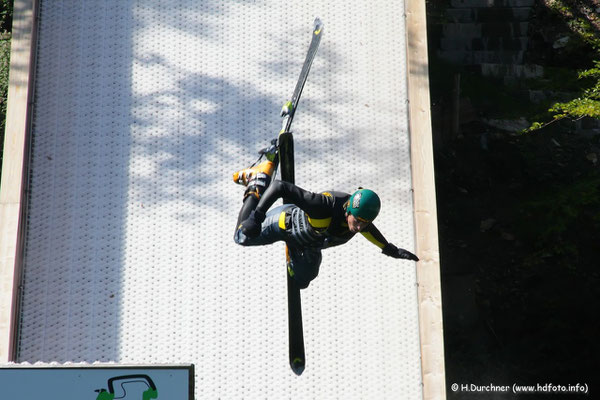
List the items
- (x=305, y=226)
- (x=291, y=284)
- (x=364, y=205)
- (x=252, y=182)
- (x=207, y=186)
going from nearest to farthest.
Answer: (x=364, y=205)
(x=305, y=226)
(x=252, y=182)
(x=291, y=284)
(x=207, y=186)

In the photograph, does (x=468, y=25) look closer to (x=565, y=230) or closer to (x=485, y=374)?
(x=565, y=230)

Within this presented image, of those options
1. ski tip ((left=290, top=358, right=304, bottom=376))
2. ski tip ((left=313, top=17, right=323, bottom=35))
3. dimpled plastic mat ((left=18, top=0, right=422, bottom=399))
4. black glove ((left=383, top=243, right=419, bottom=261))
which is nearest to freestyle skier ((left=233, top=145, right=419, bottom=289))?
black glove ((left=383, top=243, right=419, bottom=261))

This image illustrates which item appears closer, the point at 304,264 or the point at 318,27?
the point at 304,264

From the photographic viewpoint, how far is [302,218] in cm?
494

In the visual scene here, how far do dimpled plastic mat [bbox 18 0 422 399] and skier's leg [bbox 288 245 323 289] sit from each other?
0.36 feet

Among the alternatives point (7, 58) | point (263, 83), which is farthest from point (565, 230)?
point (7, 58)

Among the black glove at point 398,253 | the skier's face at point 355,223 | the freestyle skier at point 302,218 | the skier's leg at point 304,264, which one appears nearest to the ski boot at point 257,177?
the freestyle skier at point 302,218

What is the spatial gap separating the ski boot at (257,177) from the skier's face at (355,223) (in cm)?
76

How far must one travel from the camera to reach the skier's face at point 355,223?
4.52 metres

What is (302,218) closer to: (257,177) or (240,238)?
(257,177)

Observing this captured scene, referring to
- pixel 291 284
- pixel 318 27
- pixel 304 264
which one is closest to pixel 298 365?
pixel 291 284

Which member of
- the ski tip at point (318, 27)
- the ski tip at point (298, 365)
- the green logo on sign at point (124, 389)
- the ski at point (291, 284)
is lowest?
the ski tip at point (298, 365)

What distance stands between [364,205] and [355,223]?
0.15m

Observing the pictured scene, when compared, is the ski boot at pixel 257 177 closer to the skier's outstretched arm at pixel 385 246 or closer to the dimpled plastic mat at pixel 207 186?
the dimpled plastic mat at pixel 207 186
